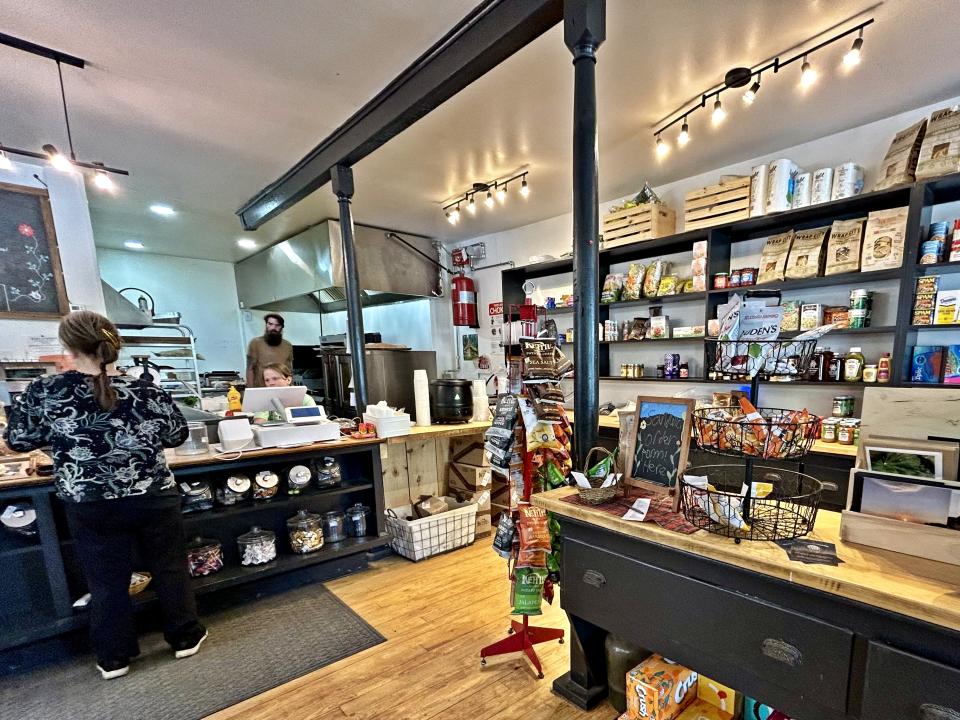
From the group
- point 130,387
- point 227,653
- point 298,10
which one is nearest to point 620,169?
point 298,10

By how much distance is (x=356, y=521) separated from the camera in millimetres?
2896

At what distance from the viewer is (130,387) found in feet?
6.19

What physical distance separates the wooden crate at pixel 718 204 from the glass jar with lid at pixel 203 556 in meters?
4.04

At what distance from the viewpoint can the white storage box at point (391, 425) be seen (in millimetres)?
2922

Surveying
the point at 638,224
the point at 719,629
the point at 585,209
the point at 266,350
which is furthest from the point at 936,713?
the point at 266,350

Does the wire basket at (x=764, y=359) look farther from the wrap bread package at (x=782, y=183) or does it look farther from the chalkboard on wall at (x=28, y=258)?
the chalkboard on wall at (x=28, y=258)

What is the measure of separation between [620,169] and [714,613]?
3319 mm

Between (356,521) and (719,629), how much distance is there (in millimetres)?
2381

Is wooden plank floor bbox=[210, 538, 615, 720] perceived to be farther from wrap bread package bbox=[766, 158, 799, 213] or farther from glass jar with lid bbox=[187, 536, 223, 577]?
wrap bread package bbox=[766, 158, 799, 213]

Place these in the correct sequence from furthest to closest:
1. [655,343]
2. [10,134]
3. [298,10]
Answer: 1. [655,343]
2. [10,134]
3. [298,10]

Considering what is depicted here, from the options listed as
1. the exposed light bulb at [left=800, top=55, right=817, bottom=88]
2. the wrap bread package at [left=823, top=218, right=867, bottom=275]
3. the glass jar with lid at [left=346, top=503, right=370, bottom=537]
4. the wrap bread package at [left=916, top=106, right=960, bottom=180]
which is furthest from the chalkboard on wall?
the wrap bread package at [left=916, top=106, right=960, bottom=180]

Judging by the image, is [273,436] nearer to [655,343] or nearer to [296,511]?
[296,511]

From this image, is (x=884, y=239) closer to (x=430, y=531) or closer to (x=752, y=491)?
(x=752, y=491)

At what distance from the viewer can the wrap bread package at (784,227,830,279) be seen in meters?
2.77
